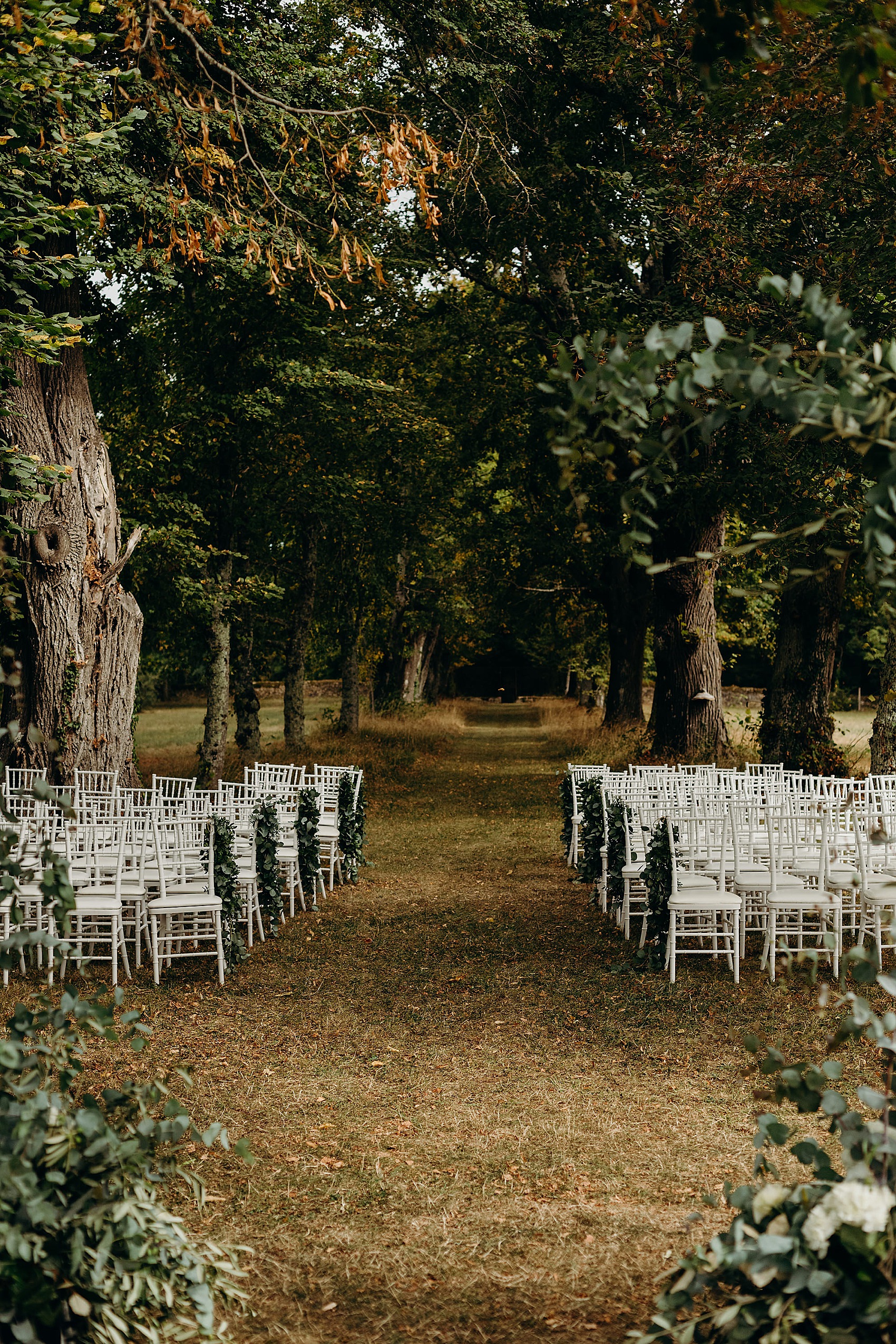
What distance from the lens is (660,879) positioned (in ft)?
26.8

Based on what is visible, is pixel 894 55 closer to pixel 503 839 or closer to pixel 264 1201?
pixel 264 1201

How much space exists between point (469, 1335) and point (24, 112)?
820 cm

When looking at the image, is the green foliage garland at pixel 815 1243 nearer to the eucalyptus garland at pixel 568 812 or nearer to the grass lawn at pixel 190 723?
the eucalyptus garland at pixel 568 812

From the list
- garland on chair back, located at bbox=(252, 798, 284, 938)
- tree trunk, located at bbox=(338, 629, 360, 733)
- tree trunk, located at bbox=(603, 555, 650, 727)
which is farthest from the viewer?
tree trunk, located at bbox=(603, 555, 650, 727)

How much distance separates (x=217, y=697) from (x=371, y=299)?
8.50 metres

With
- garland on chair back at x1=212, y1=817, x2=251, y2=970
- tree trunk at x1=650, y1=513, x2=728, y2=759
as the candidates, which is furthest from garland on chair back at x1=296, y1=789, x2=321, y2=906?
tree trunk at x1=650, y1=513, x2=728, y2=759

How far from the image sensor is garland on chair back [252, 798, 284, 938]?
9.21m

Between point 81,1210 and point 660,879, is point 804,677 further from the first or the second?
point 81,1210

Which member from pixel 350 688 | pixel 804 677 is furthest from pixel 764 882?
pixel 350 688

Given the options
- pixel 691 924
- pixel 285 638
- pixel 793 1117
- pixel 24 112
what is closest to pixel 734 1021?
pixel 793 1117

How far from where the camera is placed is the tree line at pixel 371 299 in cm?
832

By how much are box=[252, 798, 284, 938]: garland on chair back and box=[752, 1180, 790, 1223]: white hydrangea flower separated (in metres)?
6.92

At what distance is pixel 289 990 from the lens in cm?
778

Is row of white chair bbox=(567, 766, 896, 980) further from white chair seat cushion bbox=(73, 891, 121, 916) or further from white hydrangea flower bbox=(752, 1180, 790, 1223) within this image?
white hydrangea flower bbox=(752, 1180, 790, 1223)
